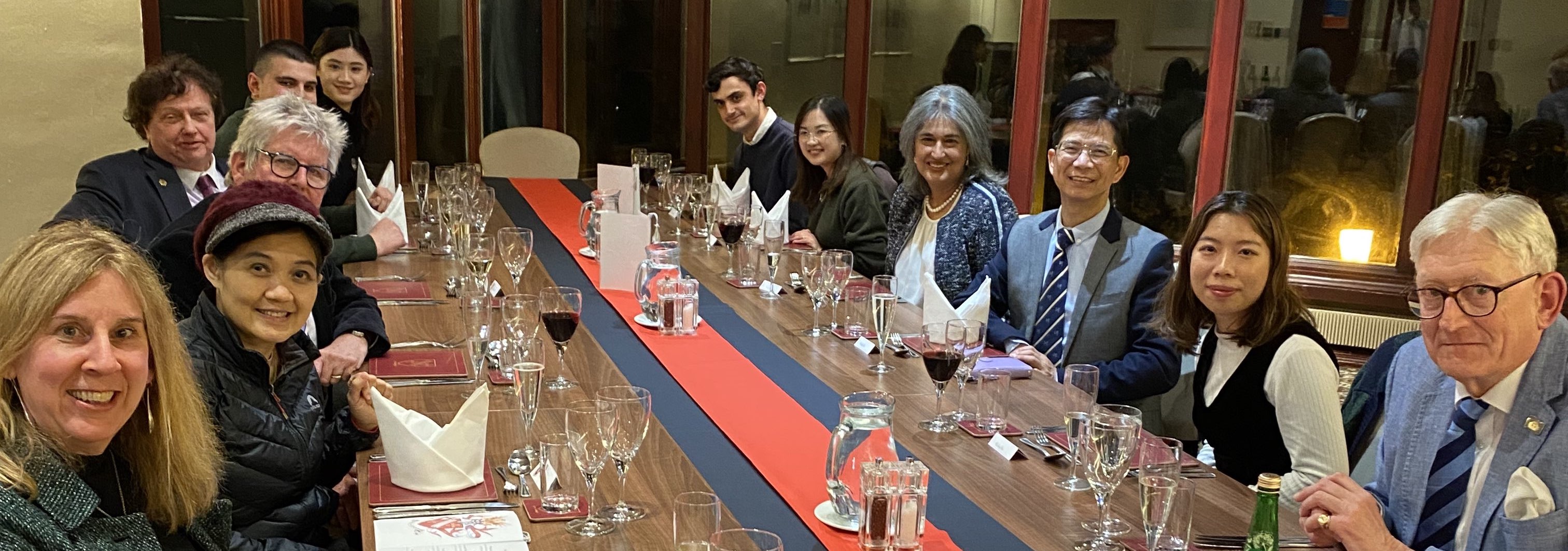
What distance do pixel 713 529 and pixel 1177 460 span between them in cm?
73

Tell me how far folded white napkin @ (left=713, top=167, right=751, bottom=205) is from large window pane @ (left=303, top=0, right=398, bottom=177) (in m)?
2.86

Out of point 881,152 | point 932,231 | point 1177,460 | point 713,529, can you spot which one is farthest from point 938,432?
point 881,152

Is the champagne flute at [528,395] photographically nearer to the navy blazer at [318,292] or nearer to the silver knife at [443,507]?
the silver knife at [443,507]

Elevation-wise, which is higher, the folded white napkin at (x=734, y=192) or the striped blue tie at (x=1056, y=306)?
the folded white napkin at (x=734, y=192)

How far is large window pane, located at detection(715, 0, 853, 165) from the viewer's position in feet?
22.6

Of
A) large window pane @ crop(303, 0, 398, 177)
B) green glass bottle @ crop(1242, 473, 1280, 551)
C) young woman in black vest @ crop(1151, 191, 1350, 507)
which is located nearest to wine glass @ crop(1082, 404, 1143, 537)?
green glass bottle @ crop(1242, 473, 1280, 551)

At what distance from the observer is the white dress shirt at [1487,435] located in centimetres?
198

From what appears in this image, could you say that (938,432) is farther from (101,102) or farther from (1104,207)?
(101,102)

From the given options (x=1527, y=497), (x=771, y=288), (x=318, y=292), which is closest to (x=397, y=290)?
(x=318, y=292)

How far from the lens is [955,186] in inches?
153

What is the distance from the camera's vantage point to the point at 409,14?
7020 mm

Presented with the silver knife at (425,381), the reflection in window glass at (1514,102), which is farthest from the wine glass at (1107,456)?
the reflection in window glass at (1514,102)

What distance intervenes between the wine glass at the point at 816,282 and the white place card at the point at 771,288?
330mm

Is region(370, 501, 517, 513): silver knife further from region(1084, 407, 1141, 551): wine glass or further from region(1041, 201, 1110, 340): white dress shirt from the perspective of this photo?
region(1041, 201, 1110, 340): white dress shirt
